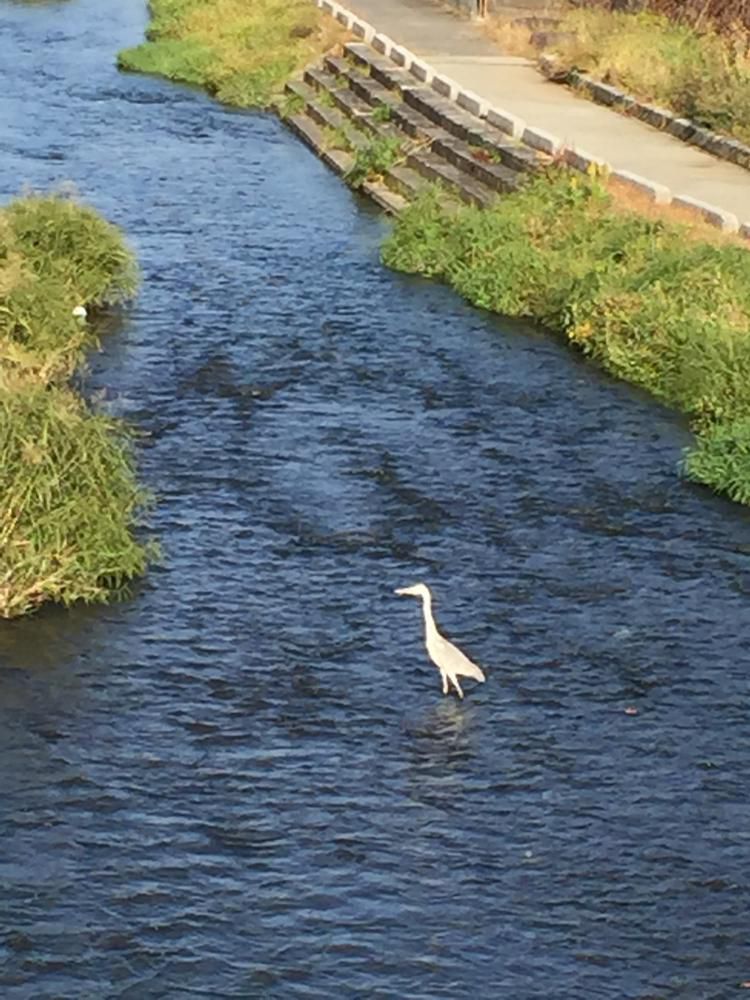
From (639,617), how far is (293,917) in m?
4.79

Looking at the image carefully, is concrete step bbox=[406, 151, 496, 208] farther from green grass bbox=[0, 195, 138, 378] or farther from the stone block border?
green grass bbox=[0, 195, 138, 378]

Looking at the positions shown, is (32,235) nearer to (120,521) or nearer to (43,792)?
(120,521)

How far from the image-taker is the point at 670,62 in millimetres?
31750

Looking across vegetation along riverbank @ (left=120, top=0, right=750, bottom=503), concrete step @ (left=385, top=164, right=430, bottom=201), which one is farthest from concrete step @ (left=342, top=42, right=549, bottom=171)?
concrete step @ (left=385, top=164, right=430, bottom=201)

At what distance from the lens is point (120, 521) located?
15.5 m

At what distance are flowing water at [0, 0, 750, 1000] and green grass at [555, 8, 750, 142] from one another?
7.15 metres

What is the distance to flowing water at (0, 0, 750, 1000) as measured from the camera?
36.4 feet

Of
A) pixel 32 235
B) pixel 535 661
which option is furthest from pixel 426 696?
pixel 32 235

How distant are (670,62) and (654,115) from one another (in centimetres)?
245

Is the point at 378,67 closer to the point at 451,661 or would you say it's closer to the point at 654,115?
the point at 654,115

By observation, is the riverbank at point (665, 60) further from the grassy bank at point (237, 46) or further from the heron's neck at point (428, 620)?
the heron's neck at point (428, 620)

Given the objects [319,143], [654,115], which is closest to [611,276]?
[654,115]

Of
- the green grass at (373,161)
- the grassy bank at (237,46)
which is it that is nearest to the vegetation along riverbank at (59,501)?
the green grass at (373,161)

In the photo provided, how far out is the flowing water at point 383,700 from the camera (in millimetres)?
11109
